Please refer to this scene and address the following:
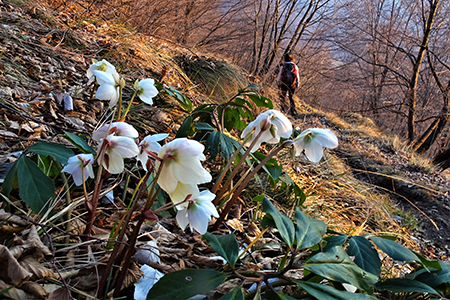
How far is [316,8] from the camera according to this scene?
627 cm

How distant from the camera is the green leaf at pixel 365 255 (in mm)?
630

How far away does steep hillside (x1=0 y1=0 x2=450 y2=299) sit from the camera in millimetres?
915

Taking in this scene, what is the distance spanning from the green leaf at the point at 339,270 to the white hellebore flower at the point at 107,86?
0.59 m

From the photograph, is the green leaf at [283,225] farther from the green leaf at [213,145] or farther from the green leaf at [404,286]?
the green leaf at [213,145]

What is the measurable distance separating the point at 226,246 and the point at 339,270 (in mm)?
219

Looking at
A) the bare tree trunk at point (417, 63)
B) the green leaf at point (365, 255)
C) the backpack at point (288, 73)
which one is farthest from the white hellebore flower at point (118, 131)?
the bare tree trunk at point (417, 63)

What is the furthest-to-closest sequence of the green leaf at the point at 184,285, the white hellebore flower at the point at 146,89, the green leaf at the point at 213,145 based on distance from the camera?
the green leaf at the point at 213,145
the white hellebore flower at the point at 146,89
the green leaf at the point at 184,285

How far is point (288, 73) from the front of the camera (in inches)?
235

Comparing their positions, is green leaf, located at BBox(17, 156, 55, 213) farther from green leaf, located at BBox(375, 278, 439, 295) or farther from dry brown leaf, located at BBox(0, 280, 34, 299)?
green leaf, located at BBox(375, 278, 439, 295)

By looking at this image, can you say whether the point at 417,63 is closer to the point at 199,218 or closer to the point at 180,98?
the point at 180,98

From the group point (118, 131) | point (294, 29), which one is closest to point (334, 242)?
point (118, 131)

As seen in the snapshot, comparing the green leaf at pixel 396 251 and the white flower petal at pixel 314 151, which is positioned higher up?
the white flower petal at pixel 314 151

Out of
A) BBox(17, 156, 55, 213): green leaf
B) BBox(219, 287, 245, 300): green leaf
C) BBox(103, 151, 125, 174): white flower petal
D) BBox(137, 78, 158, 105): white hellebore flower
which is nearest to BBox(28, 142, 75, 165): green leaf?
BBox(17, 156, 55, 213): green leaf

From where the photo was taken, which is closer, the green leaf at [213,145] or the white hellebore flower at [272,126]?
the white hellebore flower at [272,126]
